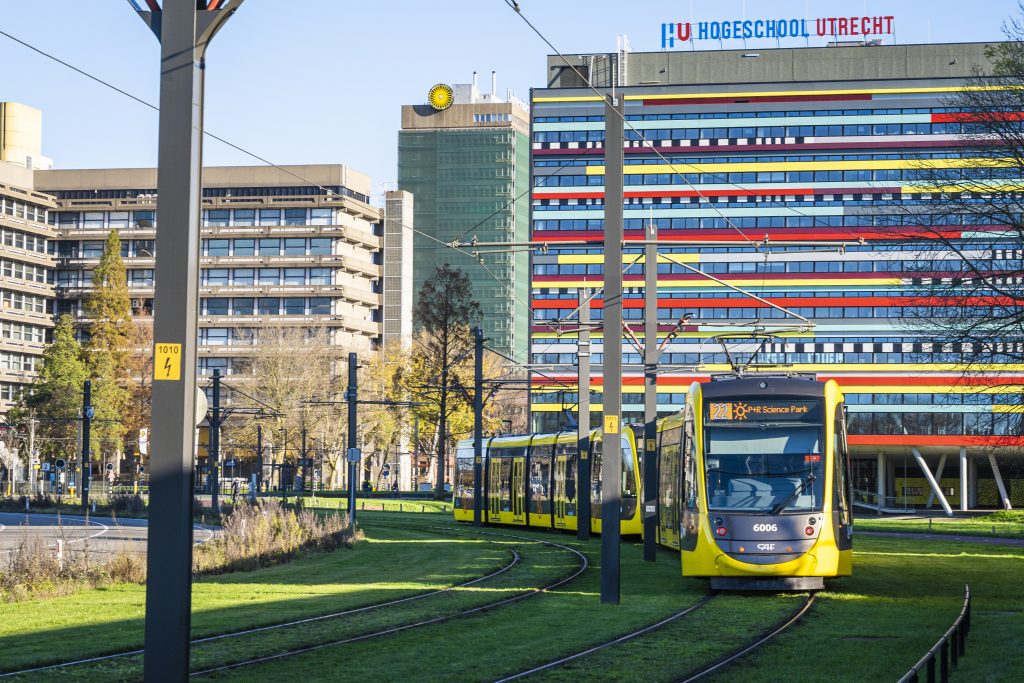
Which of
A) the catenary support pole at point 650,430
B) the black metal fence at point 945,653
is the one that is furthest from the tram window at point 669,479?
the black metal fence at point 945,653

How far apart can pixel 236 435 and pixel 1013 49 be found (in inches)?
2887

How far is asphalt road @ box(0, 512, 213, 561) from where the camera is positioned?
33.5 meters

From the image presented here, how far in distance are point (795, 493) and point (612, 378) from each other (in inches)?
143

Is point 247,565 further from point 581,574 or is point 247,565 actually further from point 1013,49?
point 1013,49

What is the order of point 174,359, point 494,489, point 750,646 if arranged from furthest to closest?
point 494,489 < point 750,646 < point 174,359

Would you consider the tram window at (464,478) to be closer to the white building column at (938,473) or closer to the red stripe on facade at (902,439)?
the white building column at (938,473)

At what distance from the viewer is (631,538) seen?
1720 inches

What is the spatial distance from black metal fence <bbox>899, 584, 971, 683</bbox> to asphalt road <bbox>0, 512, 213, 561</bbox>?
58.6 feet

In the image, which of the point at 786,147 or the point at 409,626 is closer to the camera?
the point at 409,626

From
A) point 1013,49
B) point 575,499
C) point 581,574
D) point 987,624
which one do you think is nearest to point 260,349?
point 575,499

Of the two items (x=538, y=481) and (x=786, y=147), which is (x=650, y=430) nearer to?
(x=538, y=481)

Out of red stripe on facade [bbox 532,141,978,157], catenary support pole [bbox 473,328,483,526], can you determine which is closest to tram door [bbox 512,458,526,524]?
catenary support pole [bbox 473,328,483,526]

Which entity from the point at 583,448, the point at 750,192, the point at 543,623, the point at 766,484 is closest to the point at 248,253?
the point at 750,192

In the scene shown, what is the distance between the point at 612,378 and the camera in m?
22.7
